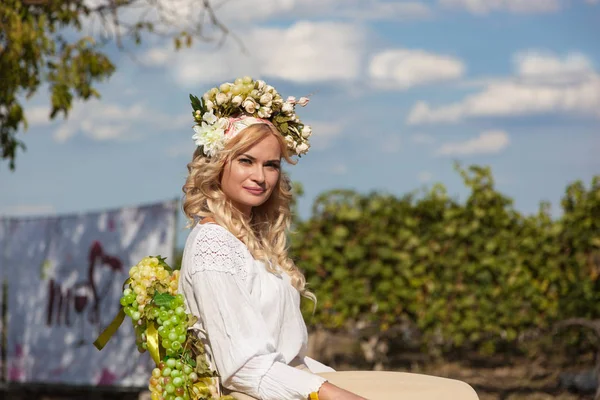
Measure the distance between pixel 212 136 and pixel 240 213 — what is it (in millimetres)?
305

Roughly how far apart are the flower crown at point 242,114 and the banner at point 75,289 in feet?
18.5

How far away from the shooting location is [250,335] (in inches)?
113

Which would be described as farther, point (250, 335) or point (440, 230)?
point (440, 230)

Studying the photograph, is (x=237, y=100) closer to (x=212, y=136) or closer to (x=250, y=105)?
(x=250, y=105)

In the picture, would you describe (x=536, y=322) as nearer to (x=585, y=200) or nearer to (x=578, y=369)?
(x=578, y=369)

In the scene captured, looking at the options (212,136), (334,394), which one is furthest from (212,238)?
(334,394)

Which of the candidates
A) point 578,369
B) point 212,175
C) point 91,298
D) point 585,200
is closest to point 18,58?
point 91,298

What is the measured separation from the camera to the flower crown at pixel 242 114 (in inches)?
127

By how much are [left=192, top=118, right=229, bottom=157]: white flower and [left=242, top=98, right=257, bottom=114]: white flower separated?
0.30ft

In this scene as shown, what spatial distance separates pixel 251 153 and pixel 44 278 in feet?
26.5

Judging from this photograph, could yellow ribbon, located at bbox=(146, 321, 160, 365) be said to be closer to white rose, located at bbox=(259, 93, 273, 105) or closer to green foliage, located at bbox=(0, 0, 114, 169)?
white rose, located at bbox=(259, 93, 273, 105)

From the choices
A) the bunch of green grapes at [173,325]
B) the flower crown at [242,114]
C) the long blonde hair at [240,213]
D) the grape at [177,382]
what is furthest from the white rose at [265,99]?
the grape at [177,382]

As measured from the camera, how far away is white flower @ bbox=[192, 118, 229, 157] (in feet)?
10.5

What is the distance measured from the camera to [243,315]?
288 cm
